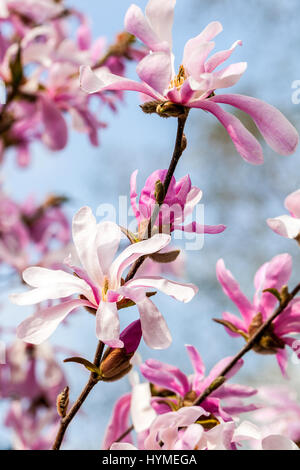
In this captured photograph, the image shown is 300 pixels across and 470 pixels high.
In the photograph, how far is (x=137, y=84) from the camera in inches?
17.7

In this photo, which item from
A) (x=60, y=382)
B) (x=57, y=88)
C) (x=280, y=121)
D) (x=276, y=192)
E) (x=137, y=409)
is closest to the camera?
(x=280, y=121)

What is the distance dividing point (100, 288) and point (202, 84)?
0.17m

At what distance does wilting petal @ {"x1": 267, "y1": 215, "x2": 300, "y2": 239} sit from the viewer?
477 millimetres

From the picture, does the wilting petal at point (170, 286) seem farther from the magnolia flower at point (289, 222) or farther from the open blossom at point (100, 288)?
the magnolia flower at point (289, 222)

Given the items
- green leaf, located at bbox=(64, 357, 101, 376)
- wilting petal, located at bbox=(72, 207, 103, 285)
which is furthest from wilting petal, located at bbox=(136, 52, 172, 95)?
green leaf, located at bbox=(64, 357, 101, 376)

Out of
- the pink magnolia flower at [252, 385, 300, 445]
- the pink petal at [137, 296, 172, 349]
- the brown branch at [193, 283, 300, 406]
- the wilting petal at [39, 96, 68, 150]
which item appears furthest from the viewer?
the wilting petal at [39, 96, 68, 150]

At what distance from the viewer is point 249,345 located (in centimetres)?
55

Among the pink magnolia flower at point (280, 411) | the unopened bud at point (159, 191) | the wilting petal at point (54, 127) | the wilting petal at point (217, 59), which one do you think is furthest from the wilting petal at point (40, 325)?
the wilting petal at point (54, 127)

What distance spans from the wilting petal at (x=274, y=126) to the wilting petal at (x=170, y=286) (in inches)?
4.7

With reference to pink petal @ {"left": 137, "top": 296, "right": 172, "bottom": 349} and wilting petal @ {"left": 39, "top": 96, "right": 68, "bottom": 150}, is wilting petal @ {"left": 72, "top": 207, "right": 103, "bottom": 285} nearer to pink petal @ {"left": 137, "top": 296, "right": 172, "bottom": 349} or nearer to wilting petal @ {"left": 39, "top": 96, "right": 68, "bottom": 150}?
pink petal @ {"left": 137, "top": 296, "right": 172, "bottom": 349}

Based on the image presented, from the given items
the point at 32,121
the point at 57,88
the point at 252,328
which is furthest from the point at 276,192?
the point at 252,328

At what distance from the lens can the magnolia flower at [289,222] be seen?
0.48 m

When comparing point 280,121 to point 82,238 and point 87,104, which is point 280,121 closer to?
point 82,238

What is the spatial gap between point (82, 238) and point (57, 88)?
0.70 m
